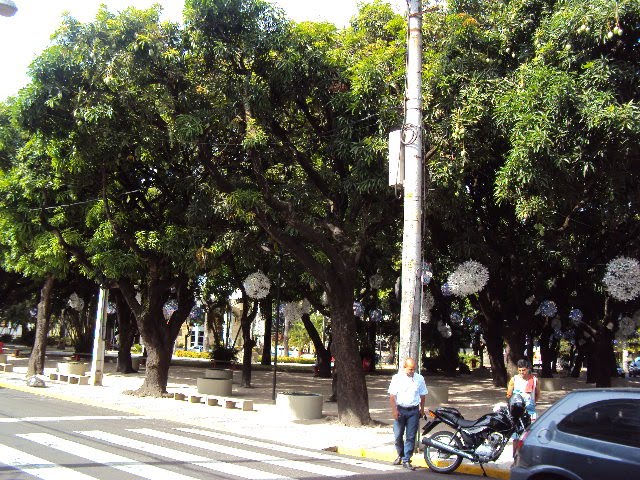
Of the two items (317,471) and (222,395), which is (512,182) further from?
(222,395)

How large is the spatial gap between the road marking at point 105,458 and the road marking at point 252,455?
5.87ft

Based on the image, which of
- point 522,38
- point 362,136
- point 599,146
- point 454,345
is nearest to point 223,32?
point 362,136

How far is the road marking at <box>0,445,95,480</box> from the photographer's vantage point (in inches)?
314

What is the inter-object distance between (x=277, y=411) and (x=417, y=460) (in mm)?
6834

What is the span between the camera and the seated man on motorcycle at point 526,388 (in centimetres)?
1068

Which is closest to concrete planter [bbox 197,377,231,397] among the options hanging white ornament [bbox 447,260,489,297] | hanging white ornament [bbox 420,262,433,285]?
hanging white ornament [bbox 447,260,489,297]

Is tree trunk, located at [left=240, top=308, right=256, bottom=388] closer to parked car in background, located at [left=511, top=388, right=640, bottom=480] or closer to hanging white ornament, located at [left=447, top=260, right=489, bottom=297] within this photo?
hanging white ornament, located at [left=447, top=260, right=489, bottom=297]

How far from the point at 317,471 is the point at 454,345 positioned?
30.8m

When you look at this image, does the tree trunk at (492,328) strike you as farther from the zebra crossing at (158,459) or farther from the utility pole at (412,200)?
the zebra crossing at (158,459)

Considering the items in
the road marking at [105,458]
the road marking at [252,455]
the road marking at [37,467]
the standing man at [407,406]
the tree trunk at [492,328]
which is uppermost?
the tree trunk at [492,328]

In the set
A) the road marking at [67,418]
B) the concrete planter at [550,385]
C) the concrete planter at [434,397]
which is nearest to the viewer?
the road marking at [67,418]

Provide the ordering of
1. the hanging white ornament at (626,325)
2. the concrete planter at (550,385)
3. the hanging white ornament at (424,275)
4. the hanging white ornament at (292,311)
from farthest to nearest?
1. the hanging white ornament at (626,325)
2. the hanging white ornament at (292,311)
3. the concrete planter at (550,385)
4. the hanging white ornament at (424,275)

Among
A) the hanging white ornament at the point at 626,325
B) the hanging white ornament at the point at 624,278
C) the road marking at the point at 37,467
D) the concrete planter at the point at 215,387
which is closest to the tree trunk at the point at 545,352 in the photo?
the hanging white ornament at the point at 626,325

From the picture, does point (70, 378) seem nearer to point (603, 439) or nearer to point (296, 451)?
point (296, 451)
